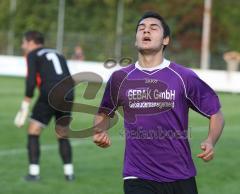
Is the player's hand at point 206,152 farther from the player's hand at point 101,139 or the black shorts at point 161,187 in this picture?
the player's hand at point 101,139

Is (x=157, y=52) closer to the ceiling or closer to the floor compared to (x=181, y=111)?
closer to the ceiling

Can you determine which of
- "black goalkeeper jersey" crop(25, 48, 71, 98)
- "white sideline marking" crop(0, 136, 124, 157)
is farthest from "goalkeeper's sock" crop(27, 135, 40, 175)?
"white sideline marking" crop(0, 136, 124, 157)

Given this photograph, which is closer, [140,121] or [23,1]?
[140,121]

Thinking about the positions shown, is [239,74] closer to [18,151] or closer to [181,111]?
[18,151]

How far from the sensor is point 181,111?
5.31 metres

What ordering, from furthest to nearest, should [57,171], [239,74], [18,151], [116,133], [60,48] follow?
[60,48], [239,74], [116,133], [18,151], [57,171]

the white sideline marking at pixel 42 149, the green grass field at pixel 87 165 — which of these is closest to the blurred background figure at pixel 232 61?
the green grass field at pixel 87 165

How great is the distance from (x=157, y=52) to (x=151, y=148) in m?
0.72

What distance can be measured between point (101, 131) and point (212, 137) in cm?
85

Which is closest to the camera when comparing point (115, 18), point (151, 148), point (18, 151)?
point (151, 148)

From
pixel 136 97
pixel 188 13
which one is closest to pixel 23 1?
pixel 188 13

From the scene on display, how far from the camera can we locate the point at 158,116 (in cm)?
526

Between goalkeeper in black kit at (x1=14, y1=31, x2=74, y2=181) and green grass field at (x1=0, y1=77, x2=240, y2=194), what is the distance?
31 cm

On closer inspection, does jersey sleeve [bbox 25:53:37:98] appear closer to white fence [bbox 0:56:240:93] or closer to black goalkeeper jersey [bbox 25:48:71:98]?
black goalkeeper jersey [bbox 25:48:71:98]
